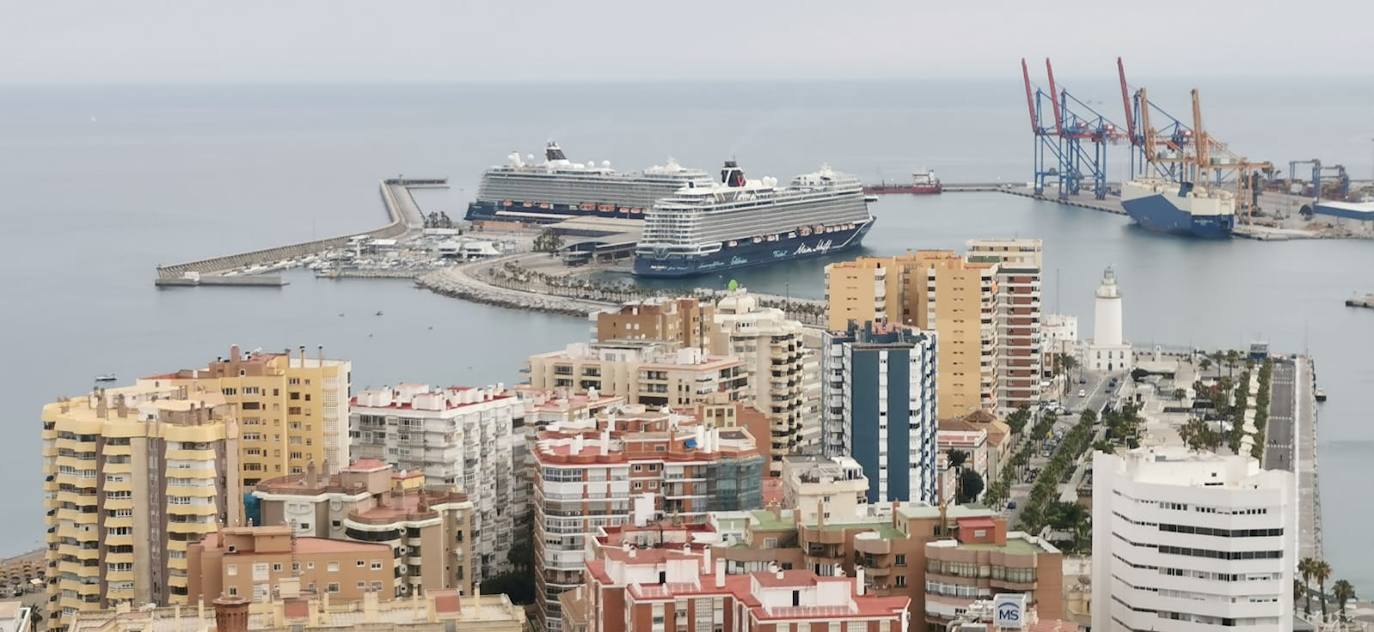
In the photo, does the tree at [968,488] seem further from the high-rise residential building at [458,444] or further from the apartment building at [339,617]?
the apartment building at [339,617]

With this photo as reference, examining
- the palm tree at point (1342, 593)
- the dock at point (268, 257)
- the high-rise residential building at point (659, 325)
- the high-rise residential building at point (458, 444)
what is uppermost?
the dock at point (268, 257)

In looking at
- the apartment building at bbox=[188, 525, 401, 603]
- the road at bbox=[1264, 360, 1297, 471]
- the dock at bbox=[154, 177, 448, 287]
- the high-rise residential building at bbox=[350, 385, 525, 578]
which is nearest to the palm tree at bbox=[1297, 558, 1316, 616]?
the road at bbox=[1264, 360, 1297, 471]

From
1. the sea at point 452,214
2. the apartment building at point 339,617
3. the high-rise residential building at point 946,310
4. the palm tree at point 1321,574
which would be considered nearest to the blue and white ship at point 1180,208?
the sea at point 452,214

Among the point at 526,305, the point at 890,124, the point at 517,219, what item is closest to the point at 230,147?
the point at 890,124

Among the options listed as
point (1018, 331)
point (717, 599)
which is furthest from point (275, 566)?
point (1018, 331)

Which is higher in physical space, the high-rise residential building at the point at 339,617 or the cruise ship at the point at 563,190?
the cruise ship at the point at 563,190

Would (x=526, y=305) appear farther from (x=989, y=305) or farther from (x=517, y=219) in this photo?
(x=517, y=219)

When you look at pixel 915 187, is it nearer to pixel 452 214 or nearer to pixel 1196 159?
pixel 1196 159
